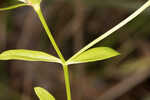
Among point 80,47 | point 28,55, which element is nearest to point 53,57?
point 28,55

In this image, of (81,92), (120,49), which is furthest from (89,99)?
(120,49)

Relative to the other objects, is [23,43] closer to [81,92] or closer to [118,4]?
[81,92]

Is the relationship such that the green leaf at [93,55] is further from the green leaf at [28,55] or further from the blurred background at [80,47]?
the blurred background at [80,47]

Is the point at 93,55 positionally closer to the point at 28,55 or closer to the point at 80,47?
the point at 28,55

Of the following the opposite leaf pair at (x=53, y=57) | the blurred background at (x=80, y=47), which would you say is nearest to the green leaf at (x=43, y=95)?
the opposite leaf pair at (x=53, y=57)

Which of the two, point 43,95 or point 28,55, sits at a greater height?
point 28,55

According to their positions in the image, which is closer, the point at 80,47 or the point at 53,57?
the point at 53,57

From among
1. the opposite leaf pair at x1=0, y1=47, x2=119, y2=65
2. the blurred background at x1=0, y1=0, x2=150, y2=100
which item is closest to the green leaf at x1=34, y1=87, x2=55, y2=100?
the opposite leaf pair at x1=0, y1=47, x2=119, y2=65

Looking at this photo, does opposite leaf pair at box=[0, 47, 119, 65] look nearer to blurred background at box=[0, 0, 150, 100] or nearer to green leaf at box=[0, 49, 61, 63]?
green leaf at box=[0, 49, 61, 63]

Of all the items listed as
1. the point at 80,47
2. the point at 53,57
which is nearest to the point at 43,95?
the point at 53,57
